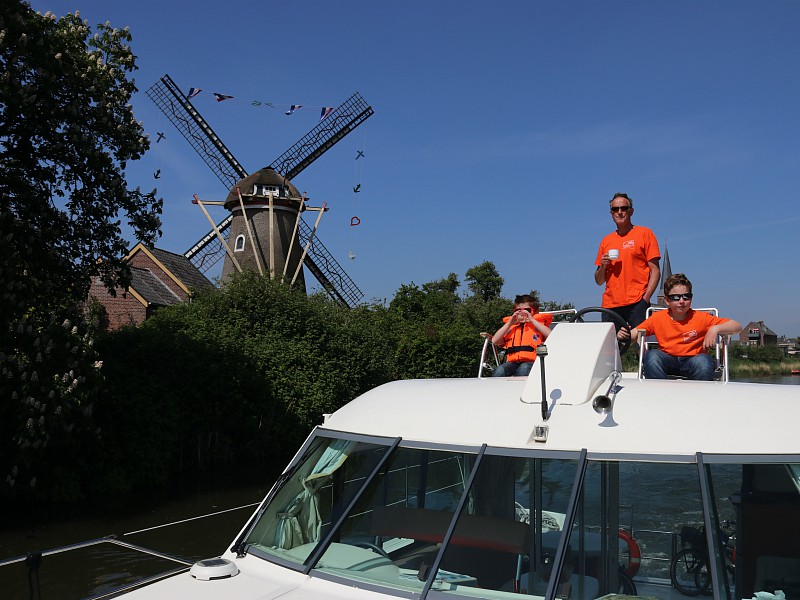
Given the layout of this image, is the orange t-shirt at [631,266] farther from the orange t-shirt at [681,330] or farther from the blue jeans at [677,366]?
the blue jeans at [677,366]

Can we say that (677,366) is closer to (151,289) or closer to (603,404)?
(603,404)

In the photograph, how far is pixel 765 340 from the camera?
123375 millimetres

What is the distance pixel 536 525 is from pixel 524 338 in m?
2.82

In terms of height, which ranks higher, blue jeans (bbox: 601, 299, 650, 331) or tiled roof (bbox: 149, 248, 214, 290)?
tiled roof (bbox: 149, 248, 214, 290)

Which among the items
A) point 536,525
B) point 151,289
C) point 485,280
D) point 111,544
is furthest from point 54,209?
point 485,280

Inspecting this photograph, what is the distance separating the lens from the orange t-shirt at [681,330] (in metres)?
5.57

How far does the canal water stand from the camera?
32.1 ft

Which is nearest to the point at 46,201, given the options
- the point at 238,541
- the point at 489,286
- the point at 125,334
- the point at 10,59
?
the point at 10,59

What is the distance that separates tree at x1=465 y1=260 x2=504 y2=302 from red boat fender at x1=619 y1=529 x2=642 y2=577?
54.7m

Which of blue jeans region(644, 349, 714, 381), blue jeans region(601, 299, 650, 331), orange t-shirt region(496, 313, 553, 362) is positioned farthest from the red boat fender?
blue jeans region(601, 299, 650, 331)

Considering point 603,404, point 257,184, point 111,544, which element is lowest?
point 111,544

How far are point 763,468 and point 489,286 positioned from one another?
55.3 m

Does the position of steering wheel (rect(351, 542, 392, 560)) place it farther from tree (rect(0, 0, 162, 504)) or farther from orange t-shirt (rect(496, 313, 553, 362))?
tree (rect(0, 0, 162, 504))

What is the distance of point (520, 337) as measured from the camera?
6363 millimetres
